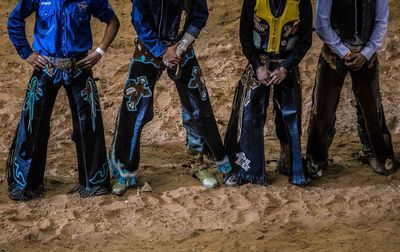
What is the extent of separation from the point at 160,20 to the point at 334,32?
1438 millimetres

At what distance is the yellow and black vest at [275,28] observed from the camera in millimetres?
5879

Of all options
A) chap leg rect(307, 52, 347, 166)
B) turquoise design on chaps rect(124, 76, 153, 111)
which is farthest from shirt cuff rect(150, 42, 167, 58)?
chap leg rect(307, 52, 347, 166)

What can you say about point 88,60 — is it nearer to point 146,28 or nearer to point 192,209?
point 146,28

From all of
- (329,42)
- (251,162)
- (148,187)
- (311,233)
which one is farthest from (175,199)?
(329,42)

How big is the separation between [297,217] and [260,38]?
1475 mm

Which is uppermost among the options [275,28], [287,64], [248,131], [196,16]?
[196,16]

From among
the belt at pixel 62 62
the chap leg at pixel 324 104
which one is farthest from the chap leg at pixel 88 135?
the chap leg at pixel 324 104

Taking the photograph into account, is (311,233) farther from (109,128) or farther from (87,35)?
(109,128)

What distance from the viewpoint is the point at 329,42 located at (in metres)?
6.04

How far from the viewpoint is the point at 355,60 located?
240 inches

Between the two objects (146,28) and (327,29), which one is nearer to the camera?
(146,28)

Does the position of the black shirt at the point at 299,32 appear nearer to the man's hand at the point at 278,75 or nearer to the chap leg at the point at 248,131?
the man's hand at the point at 278,75

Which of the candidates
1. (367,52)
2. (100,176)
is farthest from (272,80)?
(100,176)

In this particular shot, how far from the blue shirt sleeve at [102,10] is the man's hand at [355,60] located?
197cm
